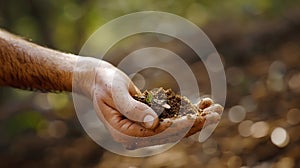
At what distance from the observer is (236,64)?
4301 millimetres

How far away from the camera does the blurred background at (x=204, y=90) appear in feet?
10.0

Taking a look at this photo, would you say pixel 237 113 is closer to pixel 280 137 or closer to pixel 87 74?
pixel 280 137

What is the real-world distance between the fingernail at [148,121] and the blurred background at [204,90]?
1.18 meters

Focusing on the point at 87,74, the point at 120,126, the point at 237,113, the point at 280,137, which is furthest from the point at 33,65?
the point at 237,113

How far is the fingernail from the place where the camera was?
5.73 feet

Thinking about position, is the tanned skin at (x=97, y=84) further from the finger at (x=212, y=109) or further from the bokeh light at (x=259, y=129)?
the bokeh light at (x=259, y=129)

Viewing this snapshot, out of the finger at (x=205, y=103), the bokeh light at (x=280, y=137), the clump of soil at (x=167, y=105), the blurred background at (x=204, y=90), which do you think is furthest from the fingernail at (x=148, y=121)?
the bokeh light at (x=280, y=137)

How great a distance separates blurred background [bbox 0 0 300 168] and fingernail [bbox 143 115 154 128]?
1.18 metres

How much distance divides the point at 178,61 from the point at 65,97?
75 cm

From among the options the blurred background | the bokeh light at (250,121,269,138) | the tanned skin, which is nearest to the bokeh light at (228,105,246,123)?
the blurred background

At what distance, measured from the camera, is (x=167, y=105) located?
1.92 m

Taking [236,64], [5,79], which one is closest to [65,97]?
[236,64]

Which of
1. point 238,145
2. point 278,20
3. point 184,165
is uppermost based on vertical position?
point 278,20

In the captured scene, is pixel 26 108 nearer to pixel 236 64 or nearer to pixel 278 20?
pixel 236 64
